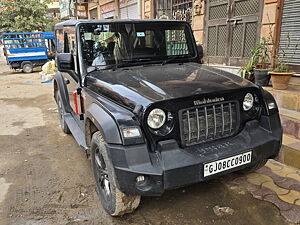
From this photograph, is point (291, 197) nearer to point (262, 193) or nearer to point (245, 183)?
point (262, 193)

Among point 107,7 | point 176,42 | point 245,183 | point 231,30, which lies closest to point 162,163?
point 245,183

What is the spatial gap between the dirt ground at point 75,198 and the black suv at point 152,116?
0.29 metres

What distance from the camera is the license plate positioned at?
6.92 feet

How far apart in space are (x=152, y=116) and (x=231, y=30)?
5.38 metres

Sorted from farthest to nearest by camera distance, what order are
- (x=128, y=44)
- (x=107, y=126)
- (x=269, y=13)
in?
(x=269, y=13), (x=128, y=44), (x=107, y=126)

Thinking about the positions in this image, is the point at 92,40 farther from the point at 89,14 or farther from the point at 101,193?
the point at 89,14

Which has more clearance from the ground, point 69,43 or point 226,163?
point 69,43

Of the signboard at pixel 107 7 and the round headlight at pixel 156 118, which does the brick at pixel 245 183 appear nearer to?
the round headlight at pixel 156 118

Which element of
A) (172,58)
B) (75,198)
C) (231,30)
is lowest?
(75,198)

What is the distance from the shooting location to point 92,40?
117 inches

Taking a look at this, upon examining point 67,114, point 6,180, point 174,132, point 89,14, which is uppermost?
point 89,14

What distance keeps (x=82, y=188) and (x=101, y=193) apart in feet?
1.58

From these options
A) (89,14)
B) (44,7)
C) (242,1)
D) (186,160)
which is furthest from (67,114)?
(44,7)

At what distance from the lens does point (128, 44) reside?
3102mm
